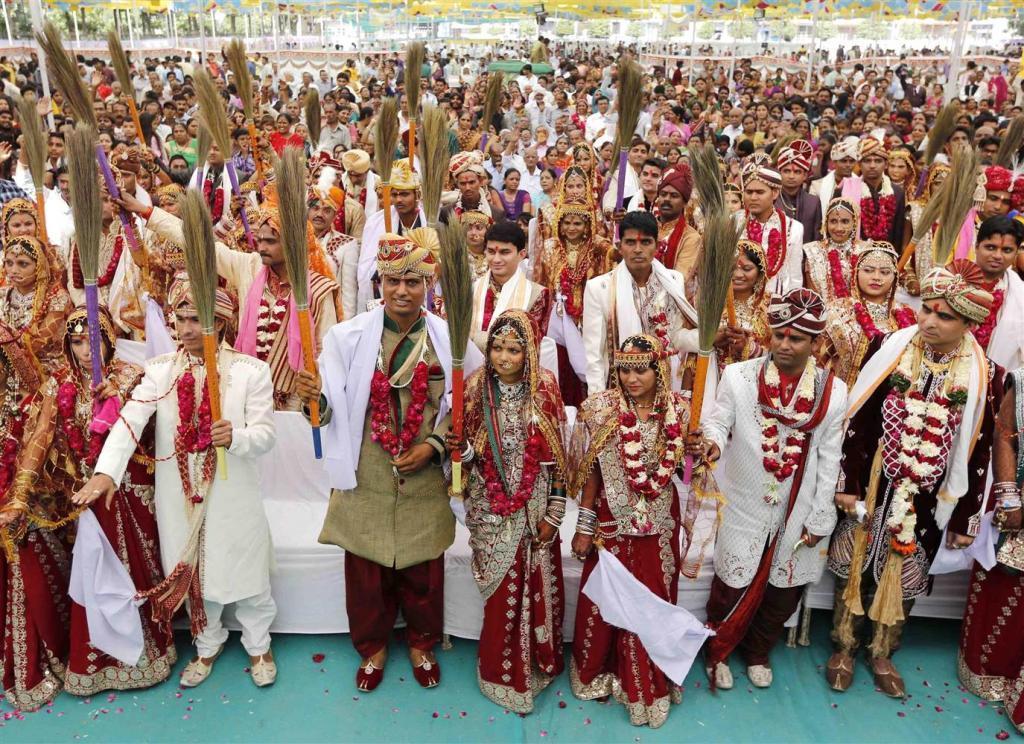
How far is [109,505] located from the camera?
3262 mm

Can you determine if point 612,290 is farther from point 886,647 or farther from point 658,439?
point 886,647

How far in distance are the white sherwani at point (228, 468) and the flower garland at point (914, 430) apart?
2484mm

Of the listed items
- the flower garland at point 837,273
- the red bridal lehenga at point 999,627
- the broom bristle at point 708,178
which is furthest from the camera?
the flower garland at point 837,273

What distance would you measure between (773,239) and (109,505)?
380 cm

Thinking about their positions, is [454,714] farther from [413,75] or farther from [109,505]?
[413,75]

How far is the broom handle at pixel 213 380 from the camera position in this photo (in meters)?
3.06

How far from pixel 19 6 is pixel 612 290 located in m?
35.2

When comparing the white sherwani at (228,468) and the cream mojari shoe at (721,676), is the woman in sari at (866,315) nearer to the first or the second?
the cream mojari shoe at (721,676)

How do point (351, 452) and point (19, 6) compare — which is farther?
point (19, 6)

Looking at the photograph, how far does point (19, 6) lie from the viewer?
3095 cm

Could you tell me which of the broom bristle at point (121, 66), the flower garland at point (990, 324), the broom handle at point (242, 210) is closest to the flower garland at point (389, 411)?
the broom handle at point (242, 210)

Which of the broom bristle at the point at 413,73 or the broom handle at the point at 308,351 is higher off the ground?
the broom bristle at the point at 413,73

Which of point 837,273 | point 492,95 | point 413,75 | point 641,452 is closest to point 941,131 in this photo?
point 837,273

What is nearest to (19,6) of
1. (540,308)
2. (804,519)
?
(540,308)
